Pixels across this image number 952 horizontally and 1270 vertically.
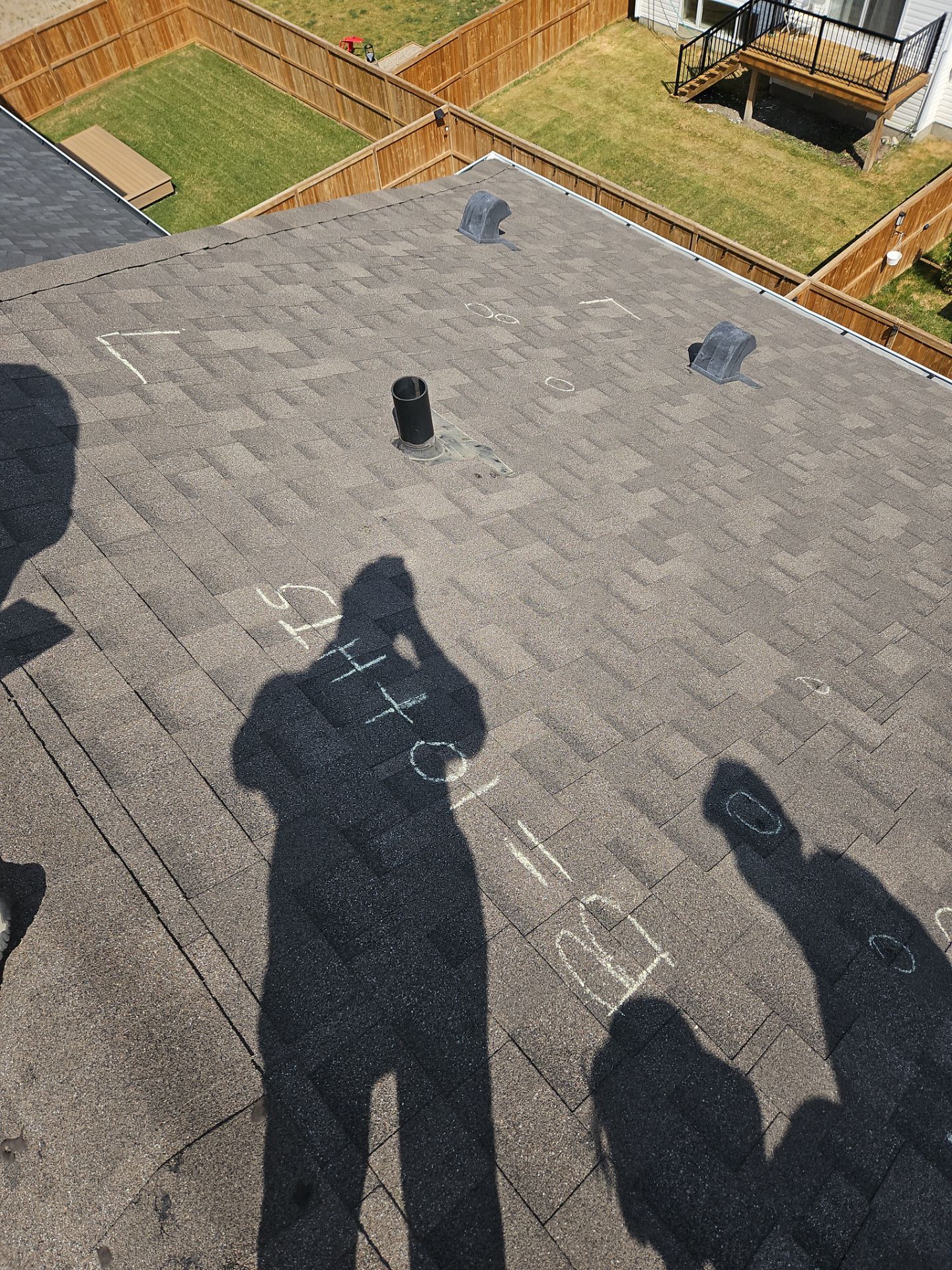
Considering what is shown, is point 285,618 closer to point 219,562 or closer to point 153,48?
point 219,562

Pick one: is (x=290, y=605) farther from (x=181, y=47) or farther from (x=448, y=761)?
(x=181, y=47)

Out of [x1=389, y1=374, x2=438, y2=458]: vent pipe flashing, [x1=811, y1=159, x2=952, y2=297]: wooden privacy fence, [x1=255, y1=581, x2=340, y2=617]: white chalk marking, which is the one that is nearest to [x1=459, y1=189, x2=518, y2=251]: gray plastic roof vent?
[x1=389, y1=374, x2=438, y2=458]: vent pipe flashing

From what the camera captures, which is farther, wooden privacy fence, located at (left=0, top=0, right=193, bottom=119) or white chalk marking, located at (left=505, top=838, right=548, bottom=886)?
wooden privacy fence, located at (left=0, top=0, right=193, bottom=119)

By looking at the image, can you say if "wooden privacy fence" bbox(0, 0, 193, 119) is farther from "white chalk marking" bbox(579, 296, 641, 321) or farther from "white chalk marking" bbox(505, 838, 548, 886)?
"white chalk marking" bbox(505, 838, 548, 886)

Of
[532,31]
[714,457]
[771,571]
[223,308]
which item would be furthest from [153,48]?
[771,571]

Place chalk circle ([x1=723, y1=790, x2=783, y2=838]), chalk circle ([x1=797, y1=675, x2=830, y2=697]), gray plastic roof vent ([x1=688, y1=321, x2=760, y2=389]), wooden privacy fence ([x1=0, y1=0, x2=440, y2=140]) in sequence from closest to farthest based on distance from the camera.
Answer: chalk circle ([x1=723, y1=790, x2=783, y2=838]) → chalk circle ([x1=797, y1=675, x2=830, y2=697]) → gray plastic roof vent ([x1=688, y1=321, x2=760, y2=389]) → wooden privacy fence ([x1=0, y1=0, x2=440, y2=140])

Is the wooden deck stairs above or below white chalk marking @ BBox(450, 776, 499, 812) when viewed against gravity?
above

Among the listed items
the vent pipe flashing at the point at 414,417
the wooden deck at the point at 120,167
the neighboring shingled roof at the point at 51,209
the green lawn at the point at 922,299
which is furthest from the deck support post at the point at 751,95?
the vent pipe flashing at the point at 414,417
